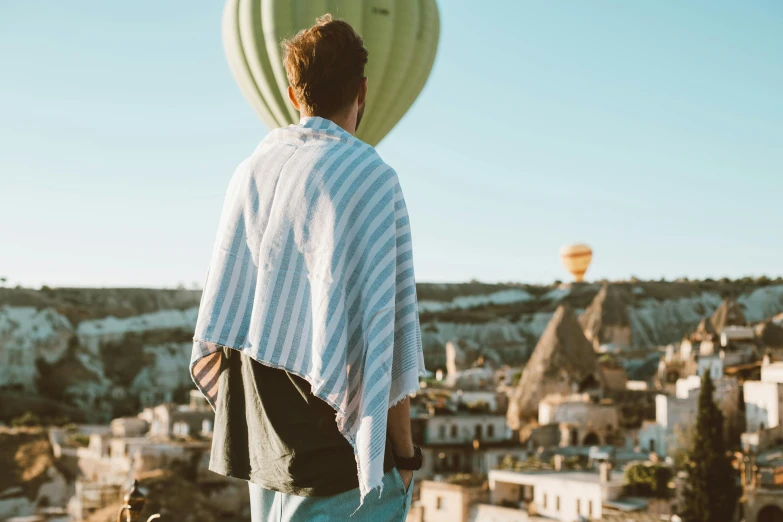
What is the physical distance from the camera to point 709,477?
18422mm

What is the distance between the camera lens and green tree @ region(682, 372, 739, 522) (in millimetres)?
18078

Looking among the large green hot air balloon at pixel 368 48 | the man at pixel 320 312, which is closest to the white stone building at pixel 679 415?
the large green hot air balloon at pixel 368 48

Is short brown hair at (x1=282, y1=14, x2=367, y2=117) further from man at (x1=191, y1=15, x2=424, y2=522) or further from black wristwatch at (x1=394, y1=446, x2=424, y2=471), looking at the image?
black wristwatch at (x1=394, y1=446, x2=424, y2=471)

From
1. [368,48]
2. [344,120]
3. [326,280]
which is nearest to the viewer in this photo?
[326,280]

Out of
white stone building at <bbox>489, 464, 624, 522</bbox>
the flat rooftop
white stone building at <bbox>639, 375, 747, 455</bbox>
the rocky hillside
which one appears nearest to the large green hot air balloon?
white stone building at <bbox>489, 464, 624, 522</bbox>

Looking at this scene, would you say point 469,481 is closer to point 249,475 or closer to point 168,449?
point 168,449

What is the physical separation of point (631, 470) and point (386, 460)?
1729 cm

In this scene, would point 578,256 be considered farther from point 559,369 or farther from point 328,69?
point 328,69

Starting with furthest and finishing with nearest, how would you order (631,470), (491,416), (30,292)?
(30,292) → (491,416) → (631,470)

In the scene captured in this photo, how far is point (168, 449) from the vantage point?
2442cm

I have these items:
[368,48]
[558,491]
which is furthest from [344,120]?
[558,491]

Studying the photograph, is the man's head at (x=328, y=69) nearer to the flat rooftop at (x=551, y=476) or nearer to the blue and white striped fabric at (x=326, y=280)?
the blue and white striped fabric at (x=326, y=280)

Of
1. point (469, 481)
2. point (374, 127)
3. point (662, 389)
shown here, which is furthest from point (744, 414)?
point (374, 127)

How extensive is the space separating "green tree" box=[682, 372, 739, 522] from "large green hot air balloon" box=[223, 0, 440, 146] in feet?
32.6
